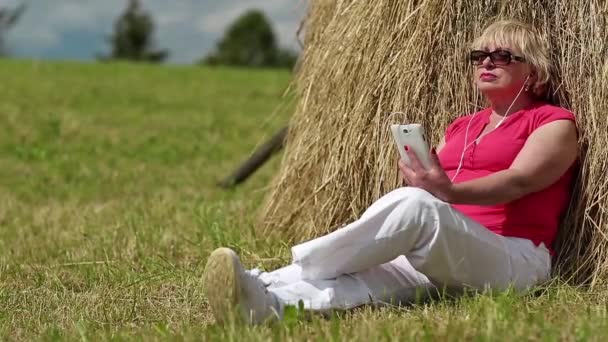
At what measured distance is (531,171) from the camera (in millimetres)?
3939

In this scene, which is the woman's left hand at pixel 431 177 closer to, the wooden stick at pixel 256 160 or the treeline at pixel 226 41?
the wooden stick at pixel 256 160

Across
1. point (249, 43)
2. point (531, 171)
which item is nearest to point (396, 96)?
point (531, 171)

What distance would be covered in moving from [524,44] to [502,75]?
0.17m

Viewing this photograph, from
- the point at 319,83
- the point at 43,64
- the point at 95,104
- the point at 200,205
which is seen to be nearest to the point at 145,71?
the point at 43,64

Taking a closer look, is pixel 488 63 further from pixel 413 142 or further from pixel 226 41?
pixel 226 41

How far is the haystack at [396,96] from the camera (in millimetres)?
4375

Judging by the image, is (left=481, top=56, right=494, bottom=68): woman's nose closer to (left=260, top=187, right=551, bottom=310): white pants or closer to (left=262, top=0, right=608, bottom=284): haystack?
(left=262, top=0, right=608, bottom=284): haystack

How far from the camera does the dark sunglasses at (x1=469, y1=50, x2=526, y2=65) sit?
419cm

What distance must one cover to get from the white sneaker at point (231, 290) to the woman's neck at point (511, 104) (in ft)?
4.59

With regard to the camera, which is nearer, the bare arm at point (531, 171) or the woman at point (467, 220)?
the woman at point (467, 220)

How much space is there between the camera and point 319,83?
5570 millimetres

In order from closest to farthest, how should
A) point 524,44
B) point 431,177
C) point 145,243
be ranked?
1. point 431,177
2. point 524,44
3. point 145,243

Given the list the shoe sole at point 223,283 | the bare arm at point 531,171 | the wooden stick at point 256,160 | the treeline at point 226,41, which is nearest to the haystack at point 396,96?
the bare arm at point 531,171

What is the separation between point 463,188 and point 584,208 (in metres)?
0.84
